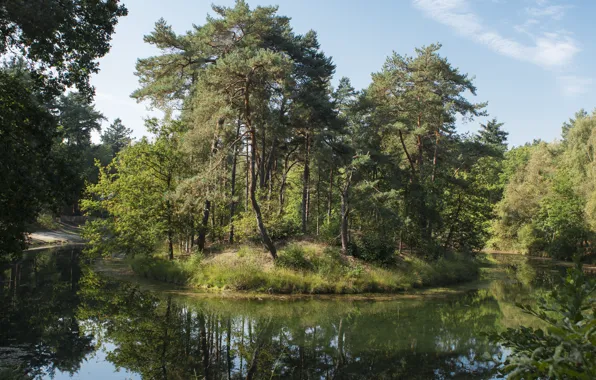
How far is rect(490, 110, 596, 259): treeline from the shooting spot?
39656 mm

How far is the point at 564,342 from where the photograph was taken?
3.37m

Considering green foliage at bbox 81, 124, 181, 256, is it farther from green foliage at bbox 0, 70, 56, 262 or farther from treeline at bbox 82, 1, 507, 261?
green foliage at bbox 0, 70, 56, 262

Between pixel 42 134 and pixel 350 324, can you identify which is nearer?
pixel 42 134

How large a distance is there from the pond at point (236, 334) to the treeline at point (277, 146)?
5191mm

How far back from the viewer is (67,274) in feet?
82.8

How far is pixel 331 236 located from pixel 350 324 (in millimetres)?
11447

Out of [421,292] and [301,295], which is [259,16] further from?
[421,292]

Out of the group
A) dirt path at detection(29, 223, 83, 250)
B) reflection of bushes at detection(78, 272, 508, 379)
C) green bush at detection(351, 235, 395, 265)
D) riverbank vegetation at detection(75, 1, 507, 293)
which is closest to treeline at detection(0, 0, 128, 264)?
reflection of bushes at detection(78, 272, 508, 379)

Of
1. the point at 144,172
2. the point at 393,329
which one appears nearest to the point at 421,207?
the point at 393,329

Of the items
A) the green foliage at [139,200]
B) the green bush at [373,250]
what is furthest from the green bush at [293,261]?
the green foliage at [139,200]

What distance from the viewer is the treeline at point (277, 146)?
70.7 ft

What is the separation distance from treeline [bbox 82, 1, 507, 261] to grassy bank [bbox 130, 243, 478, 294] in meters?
1.16

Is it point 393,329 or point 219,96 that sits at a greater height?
point 219,96

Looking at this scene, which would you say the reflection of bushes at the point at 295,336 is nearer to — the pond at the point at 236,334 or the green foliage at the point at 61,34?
the pond at the point at 236,334
